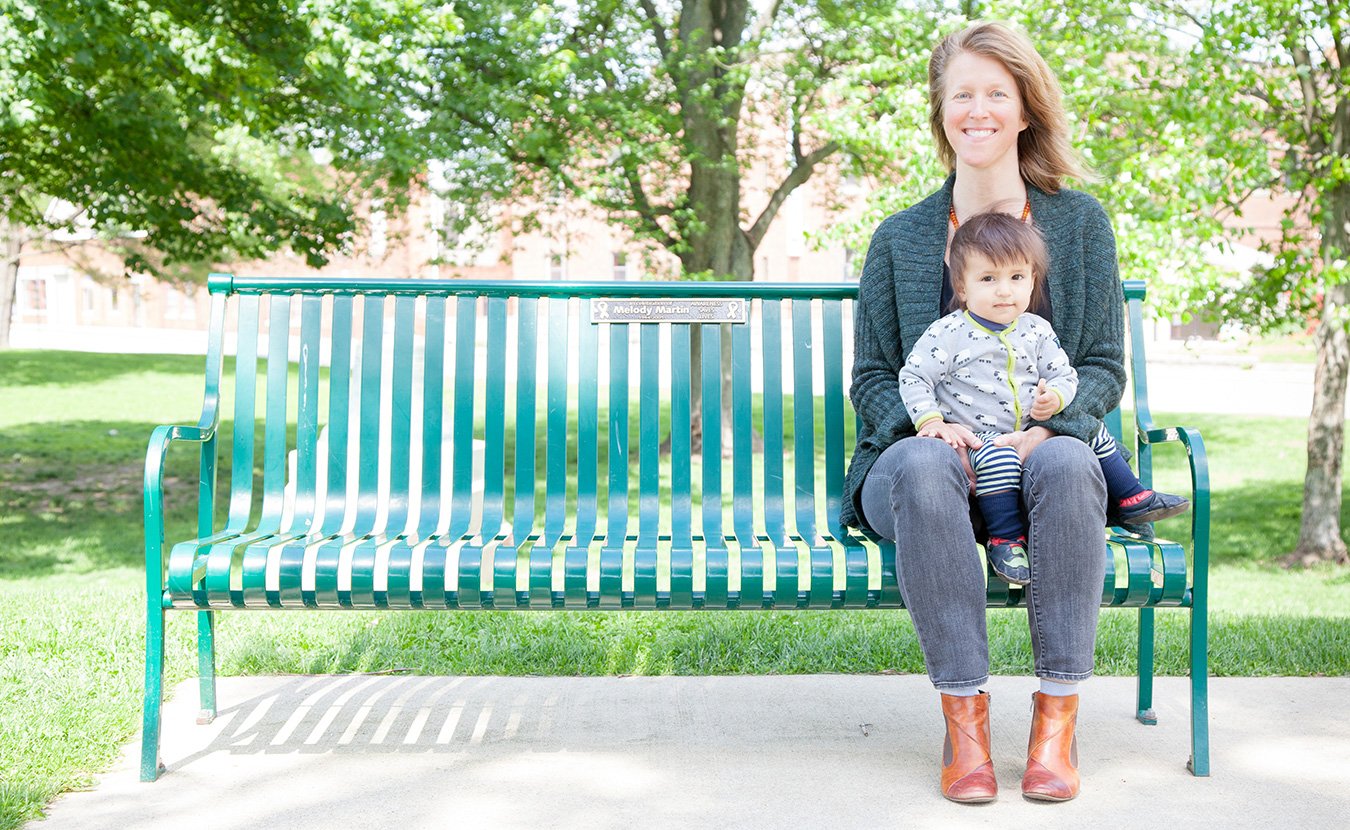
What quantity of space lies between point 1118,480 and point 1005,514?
0.33m

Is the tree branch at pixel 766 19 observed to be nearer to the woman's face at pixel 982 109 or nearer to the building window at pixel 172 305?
the woman's face at pixel 982 109

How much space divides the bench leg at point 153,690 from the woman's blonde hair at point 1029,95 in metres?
2.33

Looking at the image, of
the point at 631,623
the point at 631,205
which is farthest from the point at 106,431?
the point at 631,623

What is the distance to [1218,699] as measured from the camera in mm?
3318

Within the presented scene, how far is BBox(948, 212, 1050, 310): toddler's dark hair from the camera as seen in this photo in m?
2.74

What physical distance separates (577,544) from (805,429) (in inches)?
30.0

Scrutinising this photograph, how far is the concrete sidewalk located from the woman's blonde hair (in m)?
1.46

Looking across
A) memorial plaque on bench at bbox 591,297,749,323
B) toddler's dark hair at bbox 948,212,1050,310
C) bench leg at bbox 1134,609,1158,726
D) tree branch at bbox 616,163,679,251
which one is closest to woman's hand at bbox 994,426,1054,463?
toddler's dark hair at bbox 948,212,1050,310

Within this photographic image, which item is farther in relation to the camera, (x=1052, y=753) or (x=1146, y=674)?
(x=1146, y=674)

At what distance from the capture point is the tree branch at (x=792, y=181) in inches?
509

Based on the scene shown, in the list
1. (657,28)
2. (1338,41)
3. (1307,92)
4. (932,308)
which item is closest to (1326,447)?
(1307,92)

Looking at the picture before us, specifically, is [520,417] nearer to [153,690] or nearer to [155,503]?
[155,503]

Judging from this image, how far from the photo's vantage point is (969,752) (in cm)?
256

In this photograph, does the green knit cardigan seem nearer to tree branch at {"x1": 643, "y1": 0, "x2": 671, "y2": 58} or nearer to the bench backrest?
the bench backrest
